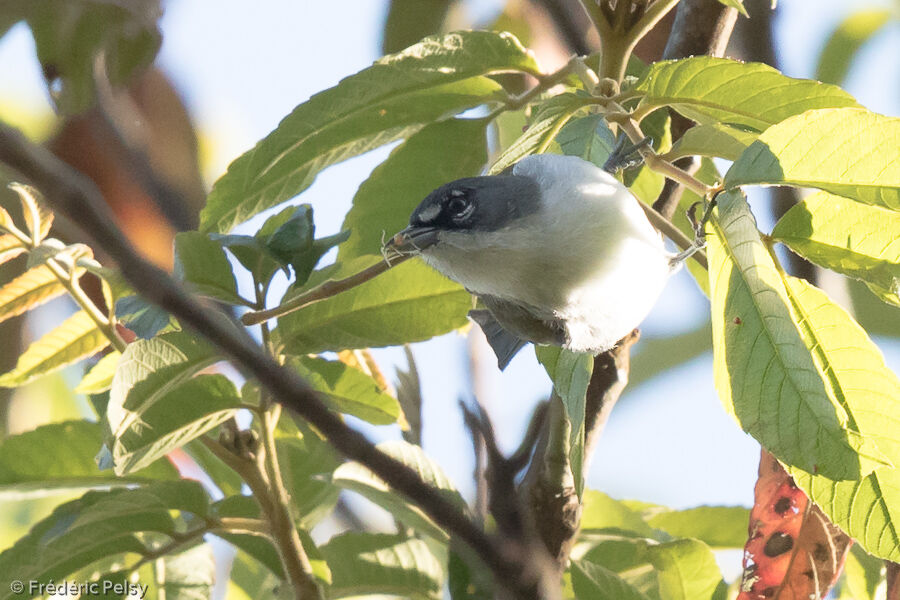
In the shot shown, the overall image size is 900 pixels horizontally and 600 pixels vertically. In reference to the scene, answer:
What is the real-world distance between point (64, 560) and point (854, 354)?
45.1 inches

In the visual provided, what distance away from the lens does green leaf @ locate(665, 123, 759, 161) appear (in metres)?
1.28

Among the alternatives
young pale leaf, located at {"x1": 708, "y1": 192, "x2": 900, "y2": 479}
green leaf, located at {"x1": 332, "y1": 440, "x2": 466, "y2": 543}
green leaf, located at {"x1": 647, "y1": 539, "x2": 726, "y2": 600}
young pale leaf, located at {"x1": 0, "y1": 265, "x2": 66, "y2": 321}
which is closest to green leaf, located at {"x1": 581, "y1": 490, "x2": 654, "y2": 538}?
green leaf, located at {"x1": 647, "y1": 539, "x2": 726, "y2": 600}

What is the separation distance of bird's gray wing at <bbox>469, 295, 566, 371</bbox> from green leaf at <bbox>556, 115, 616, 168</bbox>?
24 cm

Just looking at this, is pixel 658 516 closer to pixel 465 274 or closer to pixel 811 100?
pixel 465 274

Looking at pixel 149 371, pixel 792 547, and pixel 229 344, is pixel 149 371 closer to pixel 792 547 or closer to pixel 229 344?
pixel 229 344

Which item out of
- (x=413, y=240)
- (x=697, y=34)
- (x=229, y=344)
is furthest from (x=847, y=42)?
(x=229, y=344)

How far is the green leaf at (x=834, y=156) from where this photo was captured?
1.06 metres

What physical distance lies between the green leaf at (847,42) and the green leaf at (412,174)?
1164 millimetres

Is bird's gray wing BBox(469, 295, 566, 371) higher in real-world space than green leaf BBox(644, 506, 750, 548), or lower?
higher

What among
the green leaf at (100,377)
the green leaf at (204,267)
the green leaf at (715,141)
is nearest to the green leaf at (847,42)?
the green leaf at (715,141)

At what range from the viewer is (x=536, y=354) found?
4.75ft

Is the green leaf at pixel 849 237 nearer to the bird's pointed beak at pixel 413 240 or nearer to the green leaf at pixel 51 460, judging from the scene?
the bird's pointed beak at pixel 413 240

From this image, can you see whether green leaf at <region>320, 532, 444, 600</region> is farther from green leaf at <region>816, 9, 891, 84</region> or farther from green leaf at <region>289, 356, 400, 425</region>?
green leaf at <region>816, 9, 891, 84</region>

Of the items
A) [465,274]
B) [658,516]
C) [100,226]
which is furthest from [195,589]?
[100,226]
